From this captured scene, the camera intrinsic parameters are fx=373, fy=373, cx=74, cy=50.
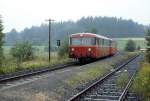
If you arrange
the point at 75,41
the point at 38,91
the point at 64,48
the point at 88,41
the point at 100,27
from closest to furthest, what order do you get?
the point at 38,91 → the point at 88,41 → the point at 75,41 → the point at 64,48 → the point at 100,27

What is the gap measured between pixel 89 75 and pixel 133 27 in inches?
6296

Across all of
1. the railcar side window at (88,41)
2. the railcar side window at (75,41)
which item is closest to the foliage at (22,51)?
the railcar side window at (75,41)

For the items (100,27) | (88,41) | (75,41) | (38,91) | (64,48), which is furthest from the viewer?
(100,27)

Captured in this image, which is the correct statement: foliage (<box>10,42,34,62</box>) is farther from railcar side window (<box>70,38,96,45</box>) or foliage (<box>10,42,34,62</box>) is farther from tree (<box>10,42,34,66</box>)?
railcar side window (<box>70,38,96,45</box>)

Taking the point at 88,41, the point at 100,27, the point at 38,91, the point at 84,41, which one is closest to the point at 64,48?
the point at 84,41

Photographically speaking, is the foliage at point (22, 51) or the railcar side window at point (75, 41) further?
the foliage at point (22, 51)

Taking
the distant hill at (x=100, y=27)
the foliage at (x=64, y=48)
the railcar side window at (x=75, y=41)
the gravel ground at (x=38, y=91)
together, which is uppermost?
the distant hill at (x=100, y=27)

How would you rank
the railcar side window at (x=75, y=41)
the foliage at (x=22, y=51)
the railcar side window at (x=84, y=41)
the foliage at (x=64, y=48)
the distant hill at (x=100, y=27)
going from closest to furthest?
the railcar side window at (x=84, y=41), the railcar side window at (x=75, y=41), the foliage at (x=22, y=51), the foliage at (x=64, y=48), the distant hill at (x=100, y=27)

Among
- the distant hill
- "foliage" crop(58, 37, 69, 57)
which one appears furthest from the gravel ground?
the distant hill

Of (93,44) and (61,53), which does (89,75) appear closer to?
(93,44)

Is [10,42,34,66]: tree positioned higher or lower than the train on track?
lower

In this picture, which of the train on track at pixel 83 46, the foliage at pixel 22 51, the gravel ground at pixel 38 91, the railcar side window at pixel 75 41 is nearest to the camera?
the gravel ground at pixel 38 91

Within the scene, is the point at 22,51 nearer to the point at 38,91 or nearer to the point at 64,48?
the point at 64,48

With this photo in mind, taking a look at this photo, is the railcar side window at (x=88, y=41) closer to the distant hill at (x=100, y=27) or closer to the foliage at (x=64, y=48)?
the foliage at (x=64, y=48)
